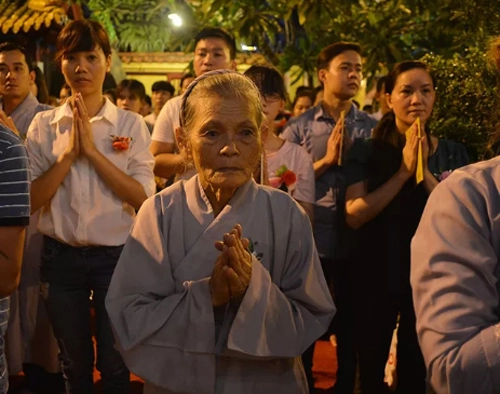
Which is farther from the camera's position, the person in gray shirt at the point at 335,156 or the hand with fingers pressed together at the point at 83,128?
the person in gray shirt at the point at 335,156

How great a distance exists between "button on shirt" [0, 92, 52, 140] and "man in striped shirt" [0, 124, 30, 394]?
207cm

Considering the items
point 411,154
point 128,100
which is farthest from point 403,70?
point 128,100

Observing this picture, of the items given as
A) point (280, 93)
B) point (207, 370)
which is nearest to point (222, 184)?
point (207, 370)

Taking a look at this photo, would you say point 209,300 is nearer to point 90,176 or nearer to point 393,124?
point 90,176

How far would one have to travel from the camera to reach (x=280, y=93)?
158 inches

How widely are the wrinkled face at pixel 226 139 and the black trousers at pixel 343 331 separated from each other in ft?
6.81

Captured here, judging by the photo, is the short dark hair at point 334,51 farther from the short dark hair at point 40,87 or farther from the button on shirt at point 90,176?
the short dark hair at point 40,87

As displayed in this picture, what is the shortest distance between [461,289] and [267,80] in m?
2.58

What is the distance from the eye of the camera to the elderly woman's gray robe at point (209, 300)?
2.13 metres

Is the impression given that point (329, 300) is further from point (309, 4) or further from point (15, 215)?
point (309, 4)

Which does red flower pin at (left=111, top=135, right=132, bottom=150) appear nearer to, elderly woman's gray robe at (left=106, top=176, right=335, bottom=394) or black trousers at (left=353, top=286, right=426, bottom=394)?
elderly woman's gray robe at (left=106, top=176, right=335, bottom=394)

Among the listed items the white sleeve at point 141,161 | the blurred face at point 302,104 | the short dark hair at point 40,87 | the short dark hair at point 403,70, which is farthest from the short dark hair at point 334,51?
the blurred face at point 302,104

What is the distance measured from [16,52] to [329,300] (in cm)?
277

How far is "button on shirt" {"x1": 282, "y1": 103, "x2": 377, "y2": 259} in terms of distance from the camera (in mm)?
4328
